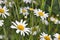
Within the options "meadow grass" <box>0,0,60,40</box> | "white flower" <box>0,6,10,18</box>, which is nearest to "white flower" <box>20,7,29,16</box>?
"meadow grass" <box>0,0,60,40</box>

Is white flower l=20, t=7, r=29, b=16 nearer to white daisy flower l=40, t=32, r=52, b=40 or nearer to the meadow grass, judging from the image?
the meadow grass

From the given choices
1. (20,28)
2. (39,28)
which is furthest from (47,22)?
(20,28)

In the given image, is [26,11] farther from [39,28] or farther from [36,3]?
[39,28]

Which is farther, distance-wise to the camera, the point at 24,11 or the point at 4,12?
the point at 24,11

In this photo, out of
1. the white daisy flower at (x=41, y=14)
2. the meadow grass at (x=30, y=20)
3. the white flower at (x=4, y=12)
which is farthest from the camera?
the white daisy flower at (x=41, y=14)

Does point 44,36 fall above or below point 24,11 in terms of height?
below

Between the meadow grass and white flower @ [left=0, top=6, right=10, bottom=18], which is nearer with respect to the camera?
the meadow grass

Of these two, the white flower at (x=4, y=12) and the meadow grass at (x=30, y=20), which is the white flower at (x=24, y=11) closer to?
the meadow grass at (x=30, y=20)

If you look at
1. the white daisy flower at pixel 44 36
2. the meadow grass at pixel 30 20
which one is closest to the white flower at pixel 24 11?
the meadow grass at pixel 30 20

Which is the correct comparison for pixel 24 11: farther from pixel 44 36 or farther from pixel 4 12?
pixel 44 36

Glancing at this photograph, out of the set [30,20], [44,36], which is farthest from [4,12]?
[44,36]

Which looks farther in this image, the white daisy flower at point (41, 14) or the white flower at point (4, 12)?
the white daisy flower at point (41, 14)
